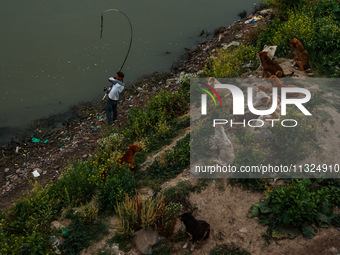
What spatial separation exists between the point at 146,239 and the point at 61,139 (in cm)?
502

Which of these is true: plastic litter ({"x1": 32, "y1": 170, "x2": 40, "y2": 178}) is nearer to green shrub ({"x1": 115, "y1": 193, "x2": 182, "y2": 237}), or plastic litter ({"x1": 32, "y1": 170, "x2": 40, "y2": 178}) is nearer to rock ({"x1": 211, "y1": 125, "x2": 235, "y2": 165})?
green shrub ({"x1": 115, "y1": 193, "x2": 182, "y2": 237})

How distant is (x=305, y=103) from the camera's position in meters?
6.14

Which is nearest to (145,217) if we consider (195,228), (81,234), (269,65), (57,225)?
(195,228)

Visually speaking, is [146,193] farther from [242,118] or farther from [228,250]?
→ [242,118]

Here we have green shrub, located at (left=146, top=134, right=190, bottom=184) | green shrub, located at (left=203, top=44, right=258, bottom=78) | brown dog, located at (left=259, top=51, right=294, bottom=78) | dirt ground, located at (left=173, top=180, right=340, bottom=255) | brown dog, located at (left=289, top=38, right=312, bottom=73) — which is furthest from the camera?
green shrub, located at (left=203, top=44, right=258, bottom=78)

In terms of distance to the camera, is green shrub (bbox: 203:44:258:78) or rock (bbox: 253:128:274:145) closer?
rock (bbox: 253:128:274:145)

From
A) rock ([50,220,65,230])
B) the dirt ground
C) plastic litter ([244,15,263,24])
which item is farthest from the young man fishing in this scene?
plastic litter ([244,15,263,24])

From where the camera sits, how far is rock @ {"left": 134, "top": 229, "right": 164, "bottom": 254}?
432cm

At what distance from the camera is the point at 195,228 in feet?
14.1

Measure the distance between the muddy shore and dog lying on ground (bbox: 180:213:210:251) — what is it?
135 inches

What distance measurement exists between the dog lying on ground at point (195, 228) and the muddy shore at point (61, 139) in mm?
3431

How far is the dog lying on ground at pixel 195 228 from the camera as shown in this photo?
427 cm

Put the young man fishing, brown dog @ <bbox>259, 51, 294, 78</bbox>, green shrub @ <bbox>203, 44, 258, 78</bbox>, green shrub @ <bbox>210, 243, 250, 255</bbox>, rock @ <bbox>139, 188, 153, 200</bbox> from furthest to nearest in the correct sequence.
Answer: green shrub @ <bbox>203, 44, 258, 78</bbox>, the young man fishing, brown dog @ <bbox>259, 51, 294, 78</bbox>, rock @ <bbox>139, 188, 153, 200</bbox>, green shrub @ <bbox>210, 243, 250, 255</bbox>

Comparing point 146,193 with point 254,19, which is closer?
point 146,193
